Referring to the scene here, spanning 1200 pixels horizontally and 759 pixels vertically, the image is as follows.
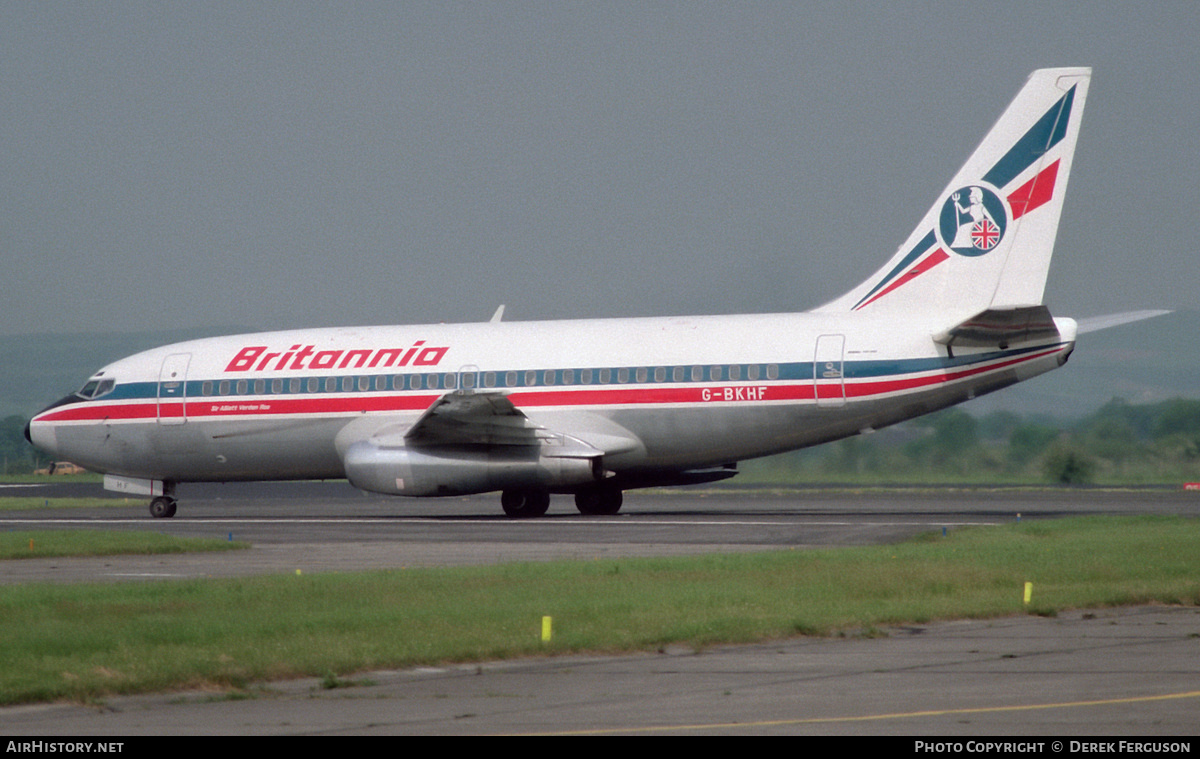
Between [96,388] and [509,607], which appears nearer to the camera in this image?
[509,607]

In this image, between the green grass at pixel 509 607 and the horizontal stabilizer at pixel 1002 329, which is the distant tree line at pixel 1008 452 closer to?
the horizontal stabilizer at pixel 1002 329

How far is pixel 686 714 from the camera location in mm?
10383

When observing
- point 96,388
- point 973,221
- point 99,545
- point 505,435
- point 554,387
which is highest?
point 973,221

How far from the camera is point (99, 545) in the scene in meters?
25.0

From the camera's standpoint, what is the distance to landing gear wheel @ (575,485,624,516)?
3634 cm

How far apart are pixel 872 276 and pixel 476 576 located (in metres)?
16.8

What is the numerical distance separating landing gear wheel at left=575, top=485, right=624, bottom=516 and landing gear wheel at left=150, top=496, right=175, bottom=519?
33.2ft

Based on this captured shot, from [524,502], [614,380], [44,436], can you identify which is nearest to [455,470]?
[524,502]

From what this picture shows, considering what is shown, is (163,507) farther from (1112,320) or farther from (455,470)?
(1112,320)

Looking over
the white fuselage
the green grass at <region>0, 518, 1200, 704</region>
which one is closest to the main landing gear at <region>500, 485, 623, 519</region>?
the white fuselage

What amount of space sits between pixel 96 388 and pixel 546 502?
12.2 m

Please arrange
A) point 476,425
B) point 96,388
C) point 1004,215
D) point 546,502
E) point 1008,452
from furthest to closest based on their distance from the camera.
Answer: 1. point 1008,452
2. point 96,388
3. point 546,502
4. point 476,425
5. point 1004,215

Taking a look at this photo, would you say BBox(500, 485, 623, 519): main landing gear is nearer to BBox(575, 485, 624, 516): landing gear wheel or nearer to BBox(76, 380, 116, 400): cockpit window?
BBox(575, 485, 624, 516): landing gear wheel

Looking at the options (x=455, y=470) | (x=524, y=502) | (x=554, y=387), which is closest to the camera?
(x=455, y=470)
